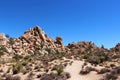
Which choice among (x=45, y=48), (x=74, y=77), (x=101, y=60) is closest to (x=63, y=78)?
(x=74, y=77)

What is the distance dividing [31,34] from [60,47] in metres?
11.3

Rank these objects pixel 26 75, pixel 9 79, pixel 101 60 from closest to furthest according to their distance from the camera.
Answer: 1. pixel 9 79
2. pixel 26 75
3. pixel 101 60

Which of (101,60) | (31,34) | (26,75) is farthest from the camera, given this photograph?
(31,34)

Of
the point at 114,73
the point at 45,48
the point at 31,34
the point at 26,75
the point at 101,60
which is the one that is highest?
the point at 31,34

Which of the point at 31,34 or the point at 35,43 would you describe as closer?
the point at 35,43

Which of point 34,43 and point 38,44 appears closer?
point 34,43

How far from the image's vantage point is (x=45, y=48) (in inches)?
2692

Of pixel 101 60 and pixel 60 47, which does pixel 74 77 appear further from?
pixel 60 47

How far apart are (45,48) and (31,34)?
8162 millimetres

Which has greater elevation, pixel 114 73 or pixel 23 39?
pixel 23 39

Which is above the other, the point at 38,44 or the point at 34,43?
the point at 34,43

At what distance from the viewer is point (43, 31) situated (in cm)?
7731

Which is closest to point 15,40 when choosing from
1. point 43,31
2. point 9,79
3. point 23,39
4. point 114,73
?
point 23,39

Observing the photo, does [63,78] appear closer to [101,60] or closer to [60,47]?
[101,60]
